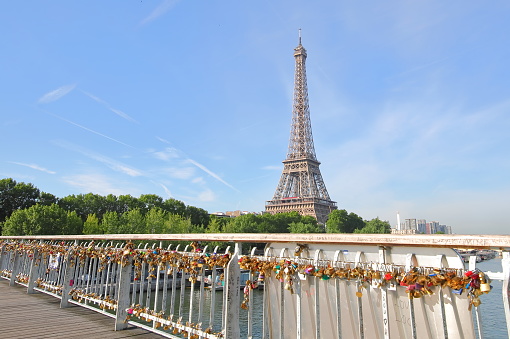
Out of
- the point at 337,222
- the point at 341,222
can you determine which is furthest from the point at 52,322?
the point at 341,222

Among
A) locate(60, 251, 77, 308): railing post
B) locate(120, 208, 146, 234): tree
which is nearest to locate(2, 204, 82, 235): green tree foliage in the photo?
locate(120, 208, 146, 234): tree

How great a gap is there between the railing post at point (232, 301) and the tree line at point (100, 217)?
40.6m

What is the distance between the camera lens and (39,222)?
38500mm

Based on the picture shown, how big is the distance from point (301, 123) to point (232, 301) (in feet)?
290

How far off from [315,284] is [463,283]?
1.38m

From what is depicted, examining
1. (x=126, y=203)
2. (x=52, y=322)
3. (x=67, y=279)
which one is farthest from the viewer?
(x=126, y=203)

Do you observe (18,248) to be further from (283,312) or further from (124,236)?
(283,312)

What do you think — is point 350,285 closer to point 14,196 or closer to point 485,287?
point 485,287

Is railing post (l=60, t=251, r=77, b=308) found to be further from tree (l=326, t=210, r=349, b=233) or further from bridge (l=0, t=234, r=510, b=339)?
tree (l=326, t=210, r=349, b=233)

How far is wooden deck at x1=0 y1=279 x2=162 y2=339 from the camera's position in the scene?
17.0 feet

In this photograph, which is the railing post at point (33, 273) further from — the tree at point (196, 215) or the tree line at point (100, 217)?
the tree at point (196, 215)

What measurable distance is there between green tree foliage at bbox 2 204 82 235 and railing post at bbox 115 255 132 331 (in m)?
38.6

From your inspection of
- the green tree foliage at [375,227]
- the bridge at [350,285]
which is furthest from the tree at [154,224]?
the green tree foliage at [375,227]

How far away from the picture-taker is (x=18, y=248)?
34.4 feet
